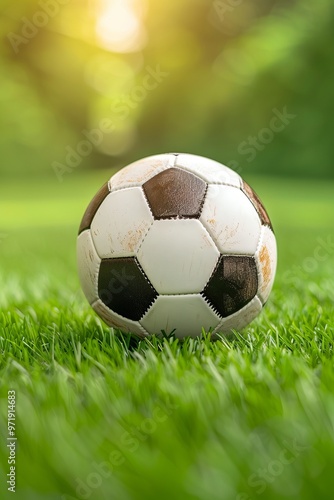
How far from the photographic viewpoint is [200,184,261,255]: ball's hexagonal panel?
2818 millimetres

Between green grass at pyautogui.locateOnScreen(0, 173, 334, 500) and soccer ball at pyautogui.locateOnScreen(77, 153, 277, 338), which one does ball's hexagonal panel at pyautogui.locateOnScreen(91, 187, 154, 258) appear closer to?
soccer ball at pyautogui.locateOnScreen(77, 153, 277, 338)

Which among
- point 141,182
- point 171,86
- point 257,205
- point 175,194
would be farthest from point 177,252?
point 171,86

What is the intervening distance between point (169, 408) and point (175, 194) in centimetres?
104

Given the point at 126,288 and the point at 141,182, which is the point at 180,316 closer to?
the point at 126,288

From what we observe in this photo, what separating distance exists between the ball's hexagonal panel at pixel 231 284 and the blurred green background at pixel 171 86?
1631cm

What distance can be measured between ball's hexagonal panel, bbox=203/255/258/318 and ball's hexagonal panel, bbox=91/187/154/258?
0.36 m

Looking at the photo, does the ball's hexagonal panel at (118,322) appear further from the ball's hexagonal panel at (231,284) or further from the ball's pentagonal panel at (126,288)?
the ball's hexagonal panel at (231,284)

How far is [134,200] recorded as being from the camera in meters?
2.87

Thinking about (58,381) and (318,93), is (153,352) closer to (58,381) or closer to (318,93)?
(58,381)

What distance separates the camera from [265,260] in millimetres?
2990

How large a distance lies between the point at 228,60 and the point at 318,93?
387 centimetres

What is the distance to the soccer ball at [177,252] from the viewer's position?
9.16 feet

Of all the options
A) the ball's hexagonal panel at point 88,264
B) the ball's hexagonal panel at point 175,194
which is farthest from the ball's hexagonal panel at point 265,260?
the ball's hexagonal panel at point 88,264

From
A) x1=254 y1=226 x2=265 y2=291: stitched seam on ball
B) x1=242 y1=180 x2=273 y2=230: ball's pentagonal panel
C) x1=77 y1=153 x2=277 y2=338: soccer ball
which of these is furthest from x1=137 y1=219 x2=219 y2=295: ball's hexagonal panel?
x1=242 y1=180 x2=273 y2=230: ball's pentagonal panel
